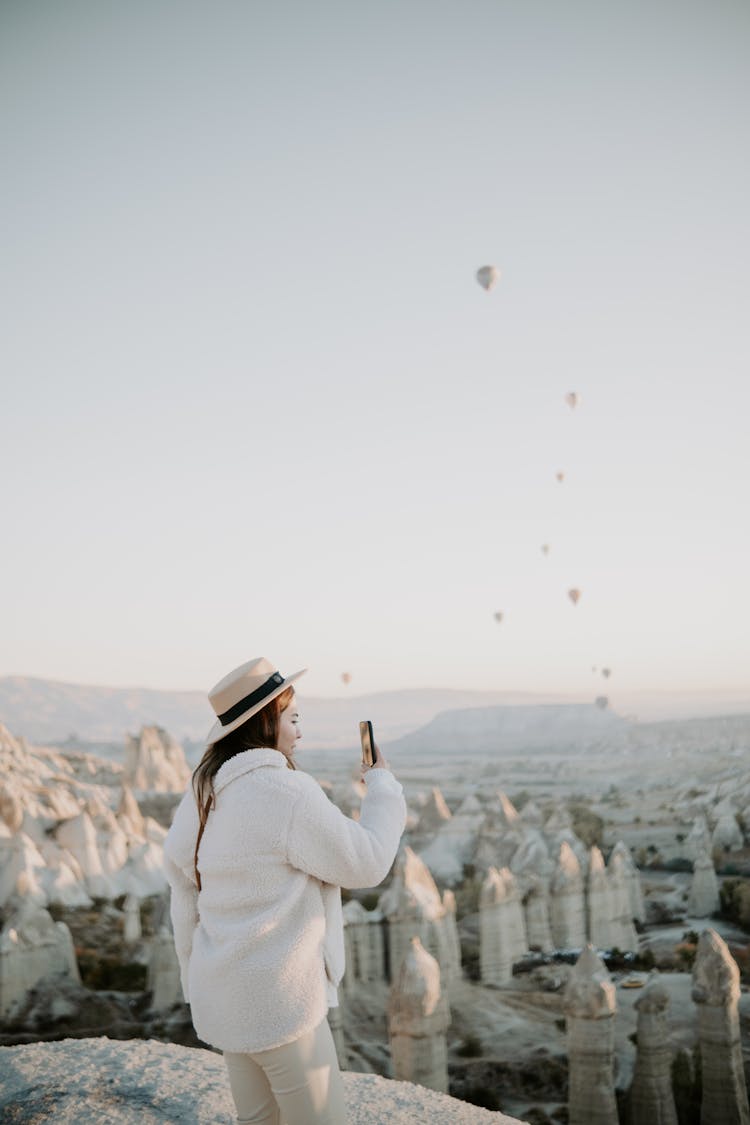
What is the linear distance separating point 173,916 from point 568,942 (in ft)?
59.9

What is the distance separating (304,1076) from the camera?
2.25m

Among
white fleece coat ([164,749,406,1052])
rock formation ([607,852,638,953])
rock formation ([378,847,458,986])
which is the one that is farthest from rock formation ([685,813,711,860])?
white fleece coat ([164,749,406,1052])

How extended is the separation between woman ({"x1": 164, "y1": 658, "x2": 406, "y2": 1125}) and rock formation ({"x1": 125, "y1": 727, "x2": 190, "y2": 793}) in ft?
117

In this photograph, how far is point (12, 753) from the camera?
113ft

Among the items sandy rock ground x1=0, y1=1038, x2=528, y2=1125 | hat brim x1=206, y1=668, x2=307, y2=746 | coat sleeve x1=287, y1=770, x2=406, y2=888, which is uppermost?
hat brim x1=206, y1=668, x2=307, y2=746

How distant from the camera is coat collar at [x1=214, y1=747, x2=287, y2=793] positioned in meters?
2.26

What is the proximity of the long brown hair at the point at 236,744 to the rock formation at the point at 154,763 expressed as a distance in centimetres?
3580

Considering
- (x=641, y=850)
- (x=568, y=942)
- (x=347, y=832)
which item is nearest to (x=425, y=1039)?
(x=347, y=832)

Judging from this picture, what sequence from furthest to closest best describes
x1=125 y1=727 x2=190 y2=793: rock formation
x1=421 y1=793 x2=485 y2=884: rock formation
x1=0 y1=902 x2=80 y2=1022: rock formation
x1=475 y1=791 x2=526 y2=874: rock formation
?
x1=125 y1=727 x2=190 y2=793: rock formation < x1=421 y1=793 x2=485 y2=884: rock formation < x1=475 y1=791 x2=526 y2=874: rock formation < x1=0 y1=902 x2=80 y2=1022: rock formation

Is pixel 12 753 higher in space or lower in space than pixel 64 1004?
higher

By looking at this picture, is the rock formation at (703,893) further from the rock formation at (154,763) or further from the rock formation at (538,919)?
the rock formation at (154,763)

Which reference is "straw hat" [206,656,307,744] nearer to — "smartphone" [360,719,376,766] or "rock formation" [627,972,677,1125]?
"smartphone" [360,719,376,766]

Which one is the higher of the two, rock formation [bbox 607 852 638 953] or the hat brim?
the hat brim

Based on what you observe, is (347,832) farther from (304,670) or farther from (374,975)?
(374,975)
